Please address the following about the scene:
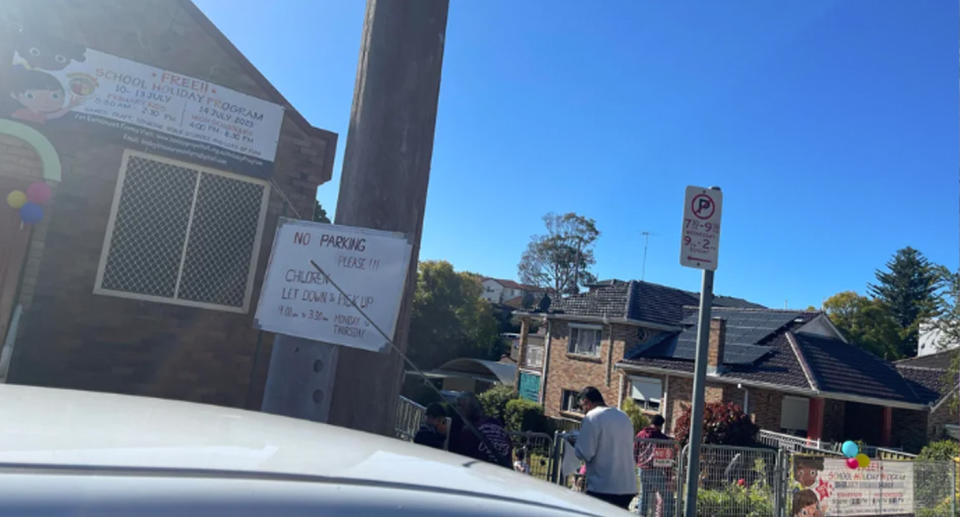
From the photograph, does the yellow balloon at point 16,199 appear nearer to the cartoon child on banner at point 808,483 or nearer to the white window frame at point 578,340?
the cartoon child on banner at point 808,483

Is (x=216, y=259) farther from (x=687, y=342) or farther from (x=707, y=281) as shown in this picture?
(x=687, y=342)

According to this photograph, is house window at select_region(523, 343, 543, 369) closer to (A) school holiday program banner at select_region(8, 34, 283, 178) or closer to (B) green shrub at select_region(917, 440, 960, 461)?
(B) green shrub at select_region(917, 440, 960, 461)

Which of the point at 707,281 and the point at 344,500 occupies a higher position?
the point at 707,281

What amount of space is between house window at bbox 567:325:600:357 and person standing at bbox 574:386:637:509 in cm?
2181

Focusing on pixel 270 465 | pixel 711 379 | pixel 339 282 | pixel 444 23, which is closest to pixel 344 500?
pixel 270 465

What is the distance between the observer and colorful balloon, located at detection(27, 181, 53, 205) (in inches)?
262

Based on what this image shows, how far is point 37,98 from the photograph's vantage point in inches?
262

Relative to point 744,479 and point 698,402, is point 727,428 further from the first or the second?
point 698,402

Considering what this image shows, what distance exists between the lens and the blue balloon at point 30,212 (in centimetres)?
653

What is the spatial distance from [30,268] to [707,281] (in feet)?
20.9

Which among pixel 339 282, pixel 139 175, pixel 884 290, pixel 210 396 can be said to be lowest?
pixel 210 396

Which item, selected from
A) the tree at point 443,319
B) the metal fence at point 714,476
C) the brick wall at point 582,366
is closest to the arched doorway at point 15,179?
the metal fence at point 714,476

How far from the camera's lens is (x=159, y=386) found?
718 centimetres

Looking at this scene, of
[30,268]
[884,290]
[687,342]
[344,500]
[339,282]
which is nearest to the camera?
[344,500]
